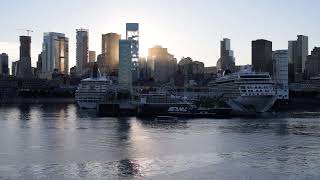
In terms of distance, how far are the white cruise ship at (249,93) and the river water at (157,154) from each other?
7258cm

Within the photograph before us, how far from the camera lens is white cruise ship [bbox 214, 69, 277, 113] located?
156125 millimetres

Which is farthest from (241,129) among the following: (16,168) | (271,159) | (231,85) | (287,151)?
(231,85)

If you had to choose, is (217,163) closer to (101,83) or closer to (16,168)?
(16,168)

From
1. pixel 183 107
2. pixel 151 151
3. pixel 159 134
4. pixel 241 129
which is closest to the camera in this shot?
pixel 151 151

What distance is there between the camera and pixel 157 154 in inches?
2218

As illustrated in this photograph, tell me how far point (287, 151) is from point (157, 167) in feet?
60.5

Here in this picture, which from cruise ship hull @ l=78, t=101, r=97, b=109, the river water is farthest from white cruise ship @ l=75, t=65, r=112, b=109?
the river water

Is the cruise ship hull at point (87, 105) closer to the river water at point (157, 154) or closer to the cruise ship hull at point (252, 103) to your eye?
the cruise ship hull at point (252, 103)

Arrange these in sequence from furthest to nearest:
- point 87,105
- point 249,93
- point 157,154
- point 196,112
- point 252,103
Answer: point 87,105
point 249,93
point 252,103
point 196,112
point 157,154

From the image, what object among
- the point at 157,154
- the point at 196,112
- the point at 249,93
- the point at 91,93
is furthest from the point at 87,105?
the point at 157,154

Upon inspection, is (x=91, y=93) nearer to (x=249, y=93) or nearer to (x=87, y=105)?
(x=87, y=105)

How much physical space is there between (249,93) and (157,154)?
344ft

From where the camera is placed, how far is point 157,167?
47531mm

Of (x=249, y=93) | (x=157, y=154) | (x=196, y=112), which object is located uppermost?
(x=249, y=93)
